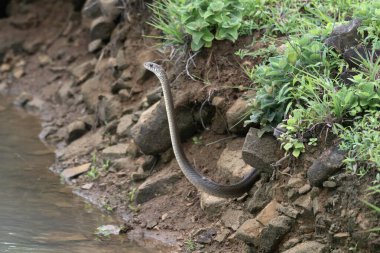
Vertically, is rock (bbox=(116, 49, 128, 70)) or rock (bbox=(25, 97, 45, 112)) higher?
rock (bbox=(116, 49, 128, 70))

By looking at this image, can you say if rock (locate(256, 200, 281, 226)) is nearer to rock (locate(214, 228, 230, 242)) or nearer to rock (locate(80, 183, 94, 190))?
rock (locate(214, 228, 230, 242))

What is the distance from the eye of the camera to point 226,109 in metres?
6.30

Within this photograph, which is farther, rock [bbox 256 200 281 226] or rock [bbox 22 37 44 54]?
rock [bbox 22 37 44 54]

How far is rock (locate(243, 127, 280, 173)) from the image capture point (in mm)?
5367

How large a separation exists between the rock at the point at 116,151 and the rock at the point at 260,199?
2110mm

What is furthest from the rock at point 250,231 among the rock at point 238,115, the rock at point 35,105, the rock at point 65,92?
the rock at point 35,105

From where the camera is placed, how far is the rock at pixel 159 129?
21.7 feet

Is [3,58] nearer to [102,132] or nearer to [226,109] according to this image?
[102,132]

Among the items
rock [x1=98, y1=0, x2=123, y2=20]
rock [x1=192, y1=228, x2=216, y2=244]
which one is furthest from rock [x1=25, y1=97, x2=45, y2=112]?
rock [x1=192, y1=228, x2=216, y2=244]

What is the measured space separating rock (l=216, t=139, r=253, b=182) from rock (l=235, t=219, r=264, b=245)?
0.66 meters

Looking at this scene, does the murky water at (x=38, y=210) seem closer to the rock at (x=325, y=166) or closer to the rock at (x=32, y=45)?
the rock at (x=325, y=166)

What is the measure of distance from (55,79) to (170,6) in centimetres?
385

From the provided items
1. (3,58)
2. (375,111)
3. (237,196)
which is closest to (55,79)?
(3,58)

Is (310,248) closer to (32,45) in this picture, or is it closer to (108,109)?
(108,109)
